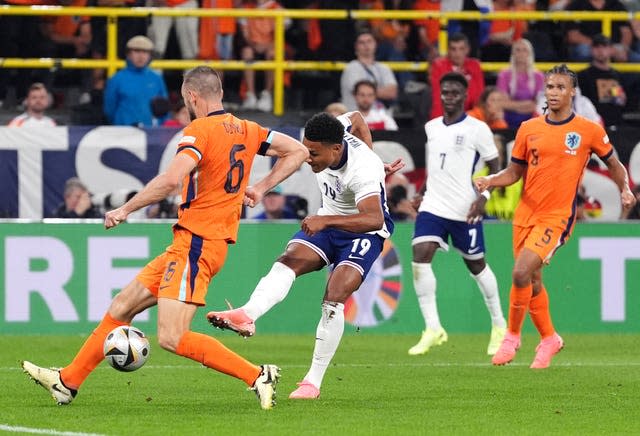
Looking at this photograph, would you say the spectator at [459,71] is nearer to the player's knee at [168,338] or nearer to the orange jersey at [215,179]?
the orange jersey at [215,179]

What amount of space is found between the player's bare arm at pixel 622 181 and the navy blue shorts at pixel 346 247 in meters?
2.52

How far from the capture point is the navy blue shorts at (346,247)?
1034 centimetres

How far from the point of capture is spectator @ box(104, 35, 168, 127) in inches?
683

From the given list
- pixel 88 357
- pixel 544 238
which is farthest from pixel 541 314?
pixel 88 357

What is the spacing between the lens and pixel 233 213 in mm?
9492

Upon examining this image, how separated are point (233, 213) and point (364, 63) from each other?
893 cm

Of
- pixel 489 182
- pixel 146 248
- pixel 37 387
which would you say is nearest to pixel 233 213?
pixel 37 387

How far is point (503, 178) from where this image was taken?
1248 cm

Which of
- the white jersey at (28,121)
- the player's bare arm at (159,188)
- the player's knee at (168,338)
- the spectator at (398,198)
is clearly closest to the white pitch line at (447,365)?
the player's knee at (168,338)

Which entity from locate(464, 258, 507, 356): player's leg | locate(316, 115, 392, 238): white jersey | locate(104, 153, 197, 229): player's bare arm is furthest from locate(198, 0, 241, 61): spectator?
locate(104, 153, 197, 229): player's bare arm

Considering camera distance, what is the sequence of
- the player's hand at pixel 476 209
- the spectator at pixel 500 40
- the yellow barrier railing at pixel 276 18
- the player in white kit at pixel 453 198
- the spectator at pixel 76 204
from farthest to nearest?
the spectator at pixel 500 40
the yellow barrier railing at pixel 276 18
the spectator at pixel 76 204
the player in white kit at pixel 453 198
the player's hand at pixel 476 209

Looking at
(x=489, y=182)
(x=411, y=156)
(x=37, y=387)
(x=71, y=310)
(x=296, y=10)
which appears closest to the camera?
(x=37, y=387)

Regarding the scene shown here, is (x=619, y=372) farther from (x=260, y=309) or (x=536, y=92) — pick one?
(x=536, y=92)

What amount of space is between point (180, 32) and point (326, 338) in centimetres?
929
